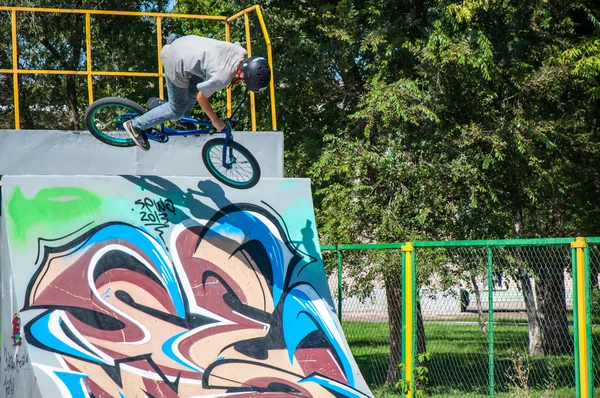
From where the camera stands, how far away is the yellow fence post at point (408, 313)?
8.38 metres

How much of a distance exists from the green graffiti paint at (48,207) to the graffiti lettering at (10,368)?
1.21m

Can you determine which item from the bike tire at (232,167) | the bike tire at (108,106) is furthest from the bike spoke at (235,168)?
the bike tire at (108,106)

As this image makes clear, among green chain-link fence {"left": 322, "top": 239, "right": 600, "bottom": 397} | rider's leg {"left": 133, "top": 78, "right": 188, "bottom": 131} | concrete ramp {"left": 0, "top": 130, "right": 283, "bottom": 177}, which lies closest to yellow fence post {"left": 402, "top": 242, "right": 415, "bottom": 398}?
green chain-link fence {"left": 322, "top": 239, "right": 600, "bottom": 397}

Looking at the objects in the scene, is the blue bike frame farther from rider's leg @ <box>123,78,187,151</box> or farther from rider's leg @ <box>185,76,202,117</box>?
rider's leg @ <box>185,76,202,117</box>

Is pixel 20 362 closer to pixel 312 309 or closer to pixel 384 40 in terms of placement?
pixel 312 309

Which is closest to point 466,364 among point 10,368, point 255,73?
point 255,73

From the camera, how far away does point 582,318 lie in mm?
6836

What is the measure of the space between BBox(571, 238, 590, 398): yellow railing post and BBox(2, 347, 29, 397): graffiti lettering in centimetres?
538

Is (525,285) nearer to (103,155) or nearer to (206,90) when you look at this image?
(206,90)

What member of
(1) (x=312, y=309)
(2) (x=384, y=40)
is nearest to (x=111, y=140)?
(1) (x=312, y=309)

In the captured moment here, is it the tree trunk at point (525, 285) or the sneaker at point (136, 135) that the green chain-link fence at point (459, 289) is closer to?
the tree trunk at point (525, 285)

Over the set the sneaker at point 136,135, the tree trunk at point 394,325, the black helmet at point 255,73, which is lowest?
the tree trunk at point 394,325

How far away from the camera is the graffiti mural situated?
692 centimetres

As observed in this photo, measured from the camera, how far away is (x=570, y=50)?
11625 millimetres
